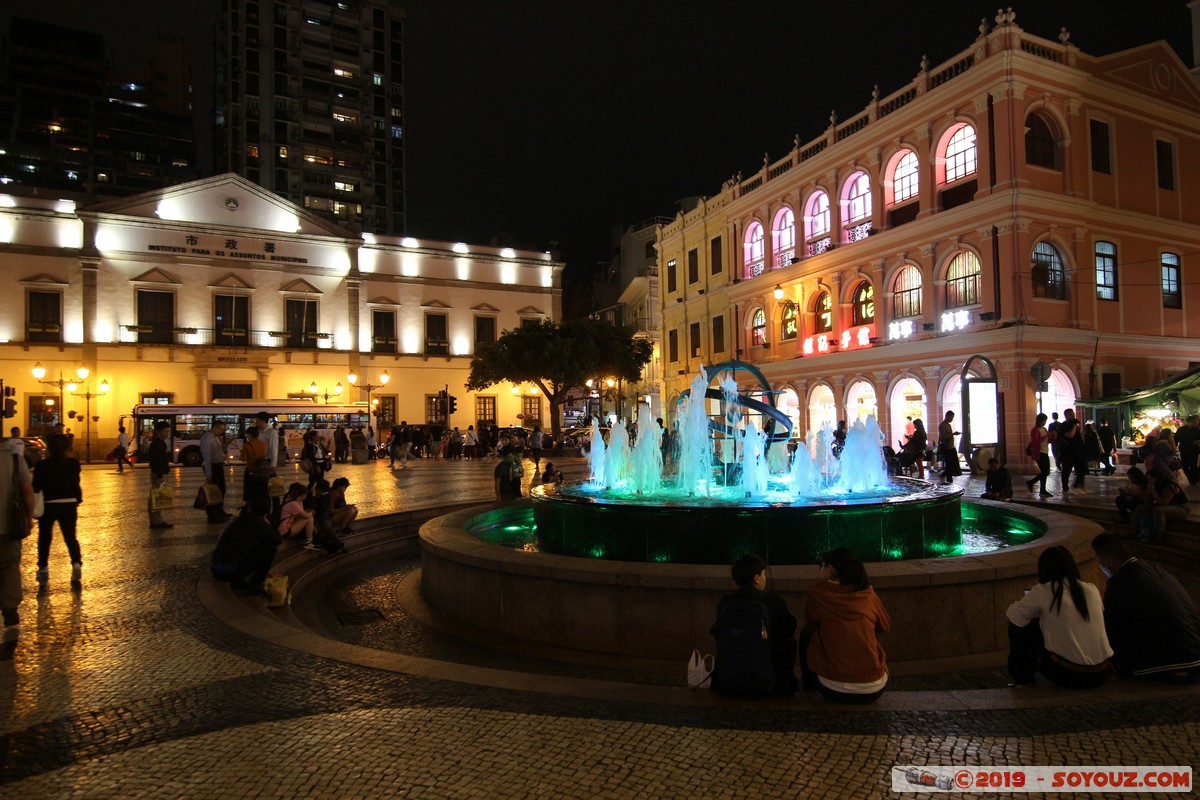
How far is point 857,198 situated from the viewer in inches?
1121

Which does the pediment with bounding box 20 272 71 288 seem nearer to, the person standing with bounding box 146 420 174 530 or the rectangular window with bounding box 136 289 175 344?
the rectangular window with bounding box 136 289 175 344

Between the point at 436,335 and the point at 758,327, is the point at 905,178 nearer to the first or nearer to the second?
the point at 758,327

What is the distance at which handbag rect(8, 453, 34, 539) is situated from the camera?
5.86 meters

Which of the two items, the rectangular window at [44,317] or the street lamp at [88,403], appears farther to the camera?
the rectangular window at [44,317]

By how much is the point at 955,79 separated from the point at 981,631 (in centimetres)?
2290

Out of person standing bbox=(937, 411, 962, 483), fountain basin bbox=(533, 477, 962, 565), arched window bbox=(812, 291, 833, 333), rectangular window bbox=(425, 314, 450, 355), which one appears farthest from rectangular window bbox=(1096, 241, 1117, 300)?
rectangular window bbox=(425, 314, 450, 355)

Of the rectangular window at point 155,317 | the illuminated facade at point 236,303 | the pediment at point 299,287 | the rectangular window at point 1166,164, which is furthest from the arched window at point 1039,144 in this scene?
the rectangular window at point 155,317

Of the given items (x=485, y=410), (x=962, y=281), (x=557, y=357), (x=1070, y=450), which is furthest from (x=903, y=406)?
(x=485, y=410)

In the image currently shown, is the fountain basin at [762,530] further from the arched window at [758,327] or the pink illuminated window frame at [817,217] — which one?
the arched window at [758,327]

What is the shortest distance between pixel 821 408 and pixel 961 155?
10871 mm

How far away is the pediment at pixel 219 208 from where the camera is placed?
1396 inches

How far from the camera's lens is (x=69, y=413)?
3338cm

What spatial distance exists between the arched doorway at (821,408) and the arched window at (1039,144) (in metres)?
10.8

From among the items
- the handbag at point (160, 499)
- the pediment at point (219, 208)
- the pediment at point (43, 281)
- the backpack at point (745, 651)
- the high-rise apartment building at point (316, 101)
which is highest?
the high-rise apartment building at point (316, 101)
